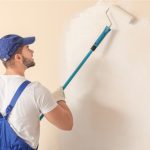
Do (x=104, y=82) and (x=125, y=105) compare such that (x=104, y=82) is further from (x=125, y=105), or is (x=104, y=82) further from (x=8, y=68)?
(x=8, y=68)

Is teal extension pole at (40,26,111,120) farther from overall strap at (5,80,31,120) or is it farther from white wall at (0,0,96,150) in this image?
overall strap at (5,80,31,120)

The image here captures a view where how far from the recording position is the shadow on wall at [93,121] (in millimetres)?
1644

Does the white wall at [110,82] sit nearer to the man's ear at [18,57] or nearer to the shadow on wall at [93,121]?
the shadow on wall at [93,121]

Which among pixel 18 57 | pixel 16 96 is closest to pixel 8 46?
pixel 18 57

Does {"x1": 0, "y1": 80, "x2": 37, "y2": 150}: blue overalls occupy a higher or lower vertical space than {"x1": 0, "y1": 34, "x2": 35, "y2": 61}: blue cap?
lower

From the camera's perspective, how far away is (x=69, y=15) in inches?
70.6

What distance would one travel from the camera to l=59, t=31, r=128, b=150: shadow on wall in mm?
1644

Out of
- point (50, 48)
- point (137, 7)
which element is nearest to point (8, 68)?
point (50, 48)

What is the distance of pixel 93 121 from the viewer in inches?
67.0

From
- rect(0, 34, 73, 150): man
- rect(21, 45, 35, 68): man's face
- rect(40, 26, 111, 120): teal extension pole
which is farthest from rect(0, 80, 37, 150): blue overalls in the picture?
rect(40, 26, 111, 120): teal extension pole

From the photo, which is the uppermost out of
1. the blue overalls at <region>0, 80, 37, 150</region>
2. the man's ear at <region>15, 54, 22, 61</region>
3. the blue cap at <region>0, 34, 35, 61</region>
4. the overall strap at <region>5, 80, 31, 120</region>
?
the blue cap at <region>0, 34, 35, 61</region>

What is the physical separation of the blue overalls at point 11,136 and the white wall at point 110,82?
396mm

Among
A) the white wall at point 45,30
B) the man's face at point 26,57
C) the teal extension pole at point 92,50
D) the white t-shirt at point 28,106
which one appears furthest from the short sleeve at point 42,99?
the white wall at point 45,30

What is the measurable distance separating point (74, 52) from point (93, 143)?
504 mm
